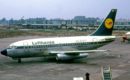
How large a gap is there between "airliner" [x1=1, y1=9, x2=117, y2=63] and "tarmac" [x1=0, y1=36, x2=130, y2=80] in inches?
41.7

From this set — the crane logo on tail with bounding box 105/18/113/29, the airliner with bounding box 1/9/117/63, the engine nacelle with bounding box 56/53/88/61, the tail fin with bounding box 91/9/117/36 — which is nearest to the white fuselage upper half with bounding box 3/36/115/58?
the airliner with bounding box 1/9/117/63

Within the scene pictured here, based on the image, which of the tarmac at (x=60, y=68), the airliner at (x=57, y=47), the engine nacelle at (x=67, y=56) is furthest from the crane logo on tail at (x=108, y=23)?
the engine nacelle at (x=67, y=56)

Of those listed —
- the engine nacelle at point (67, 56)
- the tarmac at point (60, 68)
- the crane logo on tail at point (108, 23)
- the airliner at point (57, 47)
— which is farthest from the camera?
the crane logo on tail at point (108, 23)

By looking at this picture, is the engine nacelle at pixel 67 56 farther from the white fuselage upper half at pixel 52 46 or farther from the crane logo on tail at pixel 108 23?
the crane logo on tail at pixel 108 23

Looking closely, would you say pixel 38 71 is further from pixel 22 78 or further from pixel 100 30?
pixel 100 30

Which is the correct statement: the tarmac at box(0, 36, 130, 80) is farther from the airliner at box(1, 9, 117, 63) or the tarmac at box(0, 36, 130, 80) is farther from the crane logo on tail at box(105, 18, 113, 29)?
the crane logo on tail at box(105, 18, 113, 29)

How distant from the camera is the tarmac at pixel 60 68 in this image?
108ft

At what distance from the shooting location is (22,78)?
32.2 metres

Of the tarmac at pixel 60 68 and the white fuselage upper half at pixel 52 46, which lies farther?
the white fuselage upper half at pixel 52 46

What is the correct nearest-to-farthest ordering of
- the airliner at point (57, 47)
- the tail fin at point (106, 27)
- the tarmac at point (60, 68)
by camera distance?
1. the tarmac at point (60, 68)
2. the airliner at point (57, 47)
3. the tail fin at point (106, 27)

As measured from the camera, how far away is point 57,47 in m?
43.9

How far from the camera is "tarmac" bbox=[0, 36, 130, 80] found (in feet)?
108

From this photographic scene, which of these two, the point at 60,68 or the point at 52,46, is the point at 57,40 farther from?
the point at 60,68

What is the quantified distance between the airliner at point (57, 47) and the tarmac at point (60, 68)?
3.48ft
